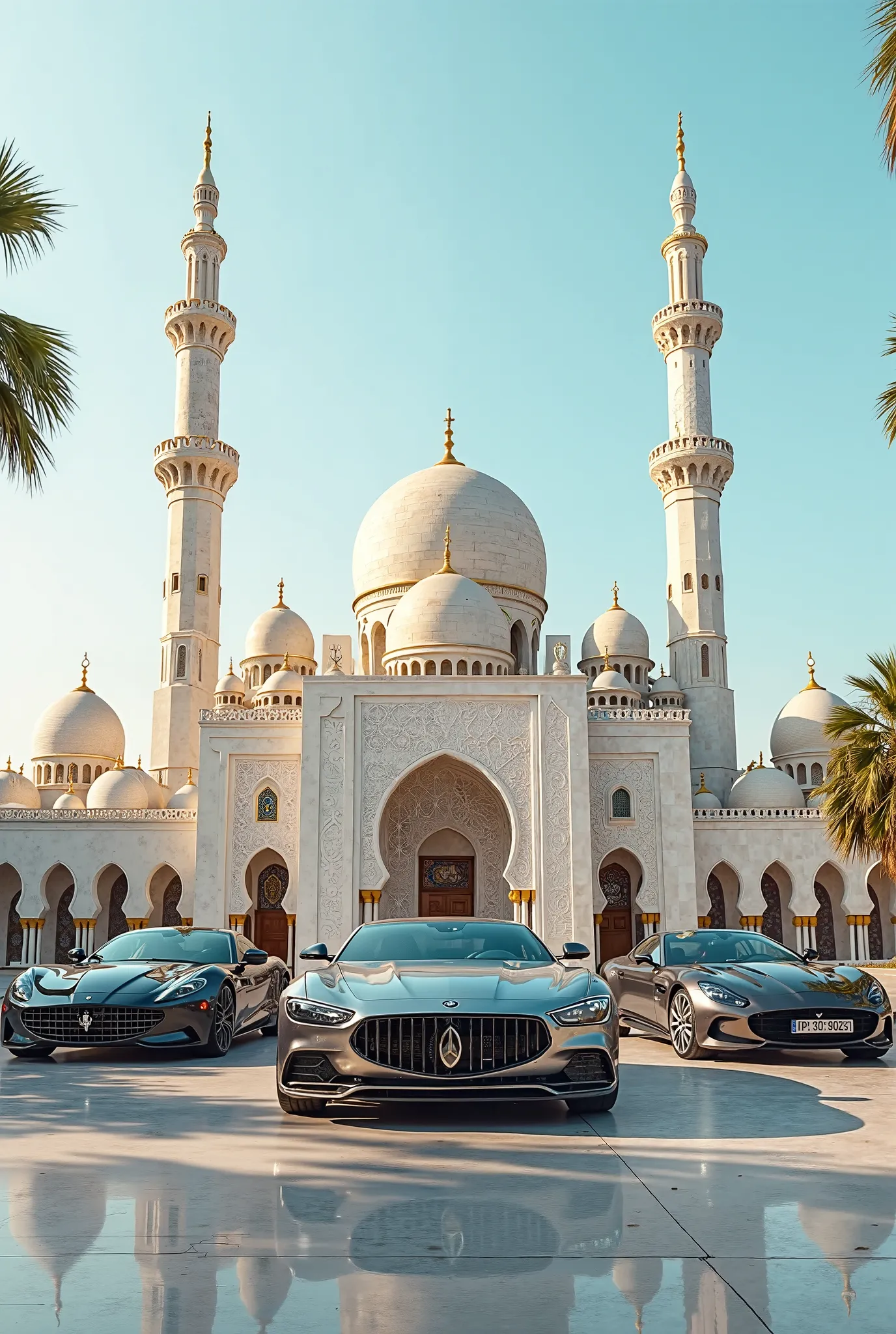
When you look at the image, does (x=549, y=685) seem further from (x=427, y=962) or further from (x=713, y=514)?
(x=427, y=962)

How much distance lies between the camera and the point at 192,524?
33688 mm

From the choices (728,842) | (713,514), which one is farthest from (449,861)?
(713,514)

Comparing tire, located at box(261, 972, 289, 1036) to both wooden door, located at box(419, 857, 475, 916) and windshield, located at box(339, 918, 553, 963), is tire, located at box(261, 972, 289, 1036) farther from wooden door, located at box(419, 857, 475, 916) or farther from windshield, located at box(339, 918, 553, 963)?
wooden door, located at box(419, 857, 475, 916)

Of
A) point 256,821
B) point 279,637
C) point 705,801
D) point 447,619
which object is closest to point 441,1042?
point 256,821

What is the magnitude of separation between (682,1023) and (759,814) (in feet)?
74.0

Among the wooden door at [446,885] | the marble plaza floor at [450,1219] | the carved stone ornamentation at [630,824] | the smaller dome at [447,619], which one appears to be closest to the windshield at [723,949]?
the marble plaza floor at [450,1219]

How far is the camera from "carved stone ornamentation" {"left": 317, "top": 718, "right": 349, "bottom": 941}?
2420cm

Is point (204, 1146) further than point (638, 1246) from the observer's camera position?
Yes

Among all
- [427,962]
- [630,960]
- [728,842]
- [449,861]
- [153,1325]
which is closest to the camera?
[153,1325]

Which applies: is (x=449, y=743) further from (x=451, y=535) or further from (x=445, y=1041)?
(x=445, y=1041)

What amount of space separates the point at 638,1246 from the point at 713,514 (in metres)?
32.5

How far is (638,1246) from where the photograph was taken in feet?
11.6

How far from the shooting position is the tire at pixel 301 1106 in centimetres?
575

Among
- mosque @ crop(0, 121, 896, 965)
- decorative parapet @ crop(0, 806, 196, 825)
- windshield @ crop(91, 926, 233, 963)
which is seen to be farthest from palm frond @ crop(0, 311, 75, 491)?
decorative parapet @ crop(0, 806, 196, 825)
